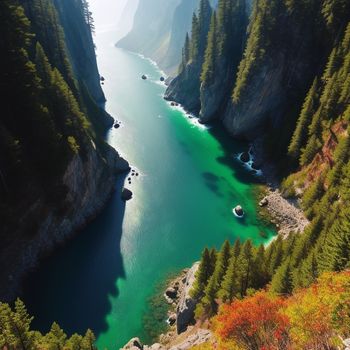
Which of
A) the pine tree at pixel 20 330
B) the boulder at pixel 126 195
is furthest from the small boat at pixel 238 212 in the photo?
the pine tree at pixel 20 330

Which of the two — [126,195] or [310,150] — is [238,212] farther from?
[126,195]

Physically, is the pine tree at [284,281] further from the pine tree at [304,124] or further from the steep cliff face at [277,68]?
the steep cliff face at [277,68]

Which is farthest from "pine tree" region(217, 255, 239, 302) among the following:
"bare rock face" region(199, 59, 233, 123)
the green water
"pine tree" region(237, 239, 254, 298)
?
"bare rock face" region(199, 59, 233, 123)

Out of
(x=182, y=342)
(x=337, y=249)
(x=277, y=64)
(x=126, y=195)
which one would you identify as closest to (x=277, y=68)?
(x=277, y=64)

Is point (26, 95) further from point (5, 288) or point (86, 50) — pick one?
point (86, 50)

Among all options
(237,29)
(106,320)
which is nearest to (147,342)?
(106,320)
